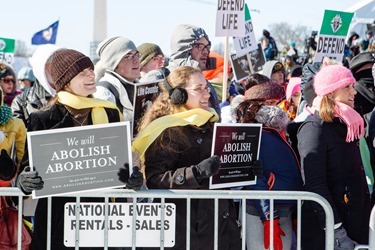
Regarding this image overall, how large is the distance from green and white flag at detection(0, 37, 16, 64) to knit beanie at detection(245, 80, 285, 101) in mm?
9345

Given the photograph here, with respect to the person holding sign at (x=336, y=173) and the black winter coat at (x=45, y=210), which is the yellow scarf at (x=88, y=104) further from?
the person holding sign at (x=336, y=173)

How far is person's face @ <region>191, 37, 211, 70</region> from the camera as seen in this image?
6.53 meters

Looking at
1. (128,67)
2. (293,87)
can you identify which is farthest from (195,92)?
(293,87)

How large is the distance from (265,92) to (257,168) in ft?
2.48

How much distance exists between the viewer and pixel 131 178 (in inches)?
160

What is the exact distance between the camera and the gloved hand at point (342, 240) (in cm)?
467

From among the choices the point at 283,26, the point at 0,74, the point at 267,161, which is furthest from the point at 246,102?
the point at 283,26

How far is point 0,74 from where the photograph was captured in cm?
872

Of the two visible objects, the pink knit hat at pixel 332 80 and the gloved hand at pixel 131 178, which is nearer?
the gloved hand at pixel 131 178

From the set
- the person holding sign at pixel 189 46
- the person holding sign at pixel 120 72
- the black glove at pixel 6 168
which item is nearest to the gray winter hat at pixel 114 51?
the person holding sign at pixel 120 72

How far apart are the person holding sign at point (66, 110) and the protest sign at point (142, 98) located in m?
0.56

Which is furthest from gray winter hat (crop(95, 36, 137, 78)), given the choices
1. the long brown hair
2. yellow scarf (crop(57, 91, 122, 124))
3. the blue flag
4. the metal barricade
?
the blue flag

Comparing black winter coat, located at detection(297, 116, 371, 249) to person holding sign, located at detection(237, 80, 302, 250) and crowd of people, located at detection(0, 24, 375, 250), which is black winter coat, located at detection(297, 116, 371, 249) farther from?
person holding sign, located at detection(237, 80, 302, 250)

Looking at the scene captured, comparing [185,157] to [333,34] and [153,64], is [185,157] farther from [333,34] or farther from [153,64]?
[333,34]
